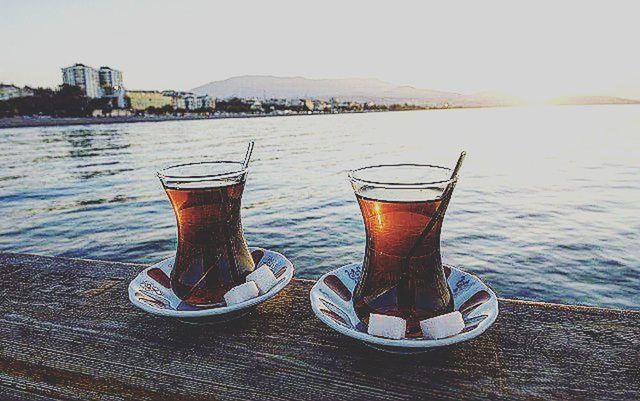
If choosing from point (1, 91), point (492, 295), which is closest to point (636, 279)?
point (492, 295)

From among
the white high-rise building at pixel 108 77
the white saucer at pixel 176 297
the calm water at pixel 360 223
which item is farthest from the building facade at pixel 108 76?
the white saucer at pixel 176 297

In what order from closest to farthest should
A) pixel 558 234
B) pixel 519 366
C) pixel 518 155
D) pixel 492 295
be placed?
pixel 519 366 < pixel 492 295 < pixel 558 234 < pixel 518 155

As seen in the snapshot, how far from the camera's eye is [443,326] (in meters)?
1.12

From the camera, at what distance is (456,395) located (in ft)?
3.47

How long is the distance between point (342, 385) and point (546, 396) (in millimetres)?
444

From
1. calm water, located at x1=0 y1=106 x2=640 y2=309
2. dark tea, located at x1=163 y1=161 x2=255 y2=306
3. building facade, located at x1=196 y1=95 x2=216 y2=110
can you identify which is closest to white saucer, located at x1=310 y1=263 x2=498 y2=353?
dark tea, located at x1=163 y1=161 x2=255 y2=306

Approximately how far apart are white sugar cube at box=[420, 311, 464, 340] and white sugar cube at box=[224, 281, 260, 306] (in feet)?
1.57

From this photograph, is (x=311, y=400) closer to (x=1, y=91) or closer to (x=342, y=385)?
(x=342, y=385)

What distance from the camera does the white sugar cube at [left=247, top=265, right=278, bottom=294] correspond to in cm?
140

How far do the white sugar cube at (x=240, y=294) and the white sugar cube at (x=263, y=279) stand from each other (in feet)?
0.15

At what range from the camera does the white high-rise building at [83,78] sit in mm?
165625

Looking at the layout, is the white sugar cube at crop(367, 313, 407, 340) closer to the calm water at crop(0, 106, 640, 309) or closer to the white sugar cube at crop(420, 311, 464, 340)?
the white sugar cube at crop(420, 311, 464, 340)

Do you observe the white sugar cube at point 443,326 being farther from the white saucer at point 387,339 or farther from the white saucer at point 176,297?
the white saucer at point 176,297

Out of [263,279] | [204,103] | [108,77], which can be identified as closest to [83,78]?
[108,77]
